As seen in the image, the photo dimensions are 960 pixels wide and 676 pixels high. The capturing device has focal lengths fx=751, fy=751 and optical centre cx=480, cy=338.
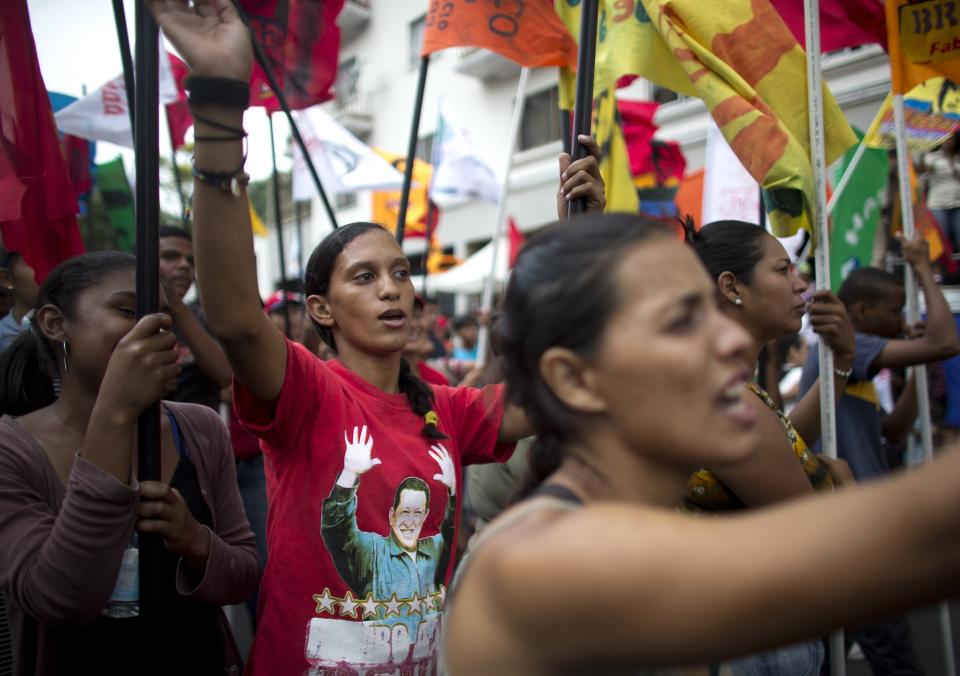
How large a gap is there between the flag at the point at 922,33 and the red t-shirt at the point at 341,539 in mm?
3036

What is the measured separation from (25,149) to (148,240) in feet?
3.56

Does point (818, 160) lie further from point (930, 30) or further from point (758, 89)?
point (930, 30)

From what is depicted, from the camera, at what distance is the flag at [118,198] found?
5320 mm

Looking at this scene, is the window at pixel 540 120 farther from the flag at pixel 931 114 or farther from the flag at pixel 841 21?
the flag at pixel 841 21

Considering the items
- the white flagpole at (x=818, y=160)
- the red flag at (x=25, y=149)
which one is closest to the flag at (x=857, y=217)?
the white flagpole at (x=818, y=160)

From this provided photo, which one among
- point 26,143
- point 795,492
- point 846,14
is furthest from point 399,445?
point 846,14

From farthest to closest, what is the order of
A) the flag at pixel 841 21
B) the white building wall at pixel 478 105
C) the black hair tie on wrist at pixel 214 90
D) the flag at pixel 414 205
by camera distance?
1. the white building wall at pixel 478 105
2. the flag at pixel 414 205
3. the flag at pixel 841 21
4. the black hair tie on wrist at pixel 214 90

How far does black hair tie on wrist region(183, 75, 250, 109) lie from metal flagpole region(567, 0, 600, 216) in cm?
95

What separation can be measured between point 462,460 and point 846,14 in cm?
309

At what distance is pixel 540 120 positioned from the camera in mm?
15602

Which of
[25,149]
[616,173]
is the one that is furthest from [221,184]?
[616,173]

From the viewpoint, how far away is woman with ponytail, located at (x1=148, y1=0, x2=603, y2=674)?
1407 millimetres

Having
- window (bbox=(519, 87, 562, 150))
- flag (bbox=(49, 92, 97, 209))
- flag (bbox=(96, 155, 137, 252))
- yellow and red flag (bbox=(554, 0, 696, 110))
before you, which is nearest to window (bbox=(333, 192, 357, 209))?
window (bbox=(519, 87, 562, 150))

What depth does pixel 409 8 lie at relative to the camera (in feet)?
62.5
